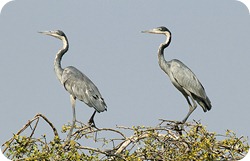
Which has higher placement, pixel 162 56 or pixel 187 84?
pixel 162 56

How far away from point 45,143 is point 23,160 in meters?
0.28

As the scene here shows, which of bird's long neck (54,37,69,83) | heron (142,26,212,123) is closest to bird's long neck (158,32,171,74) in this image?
heron (142,26,212,123)

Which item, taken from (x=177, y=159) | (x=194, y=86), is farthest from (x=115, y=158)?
(x=194, y=86)

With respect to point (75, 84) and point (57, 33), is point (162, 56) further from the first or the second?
point (57, 33)

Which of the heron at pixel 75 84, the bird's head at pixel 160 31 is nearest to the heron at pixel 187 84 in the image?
the bird's head at pixel 160 31

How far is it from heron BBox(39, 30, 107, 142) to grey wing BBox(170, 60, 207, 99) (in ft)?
4.11

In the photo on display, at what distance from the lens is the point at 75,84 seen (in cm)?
942

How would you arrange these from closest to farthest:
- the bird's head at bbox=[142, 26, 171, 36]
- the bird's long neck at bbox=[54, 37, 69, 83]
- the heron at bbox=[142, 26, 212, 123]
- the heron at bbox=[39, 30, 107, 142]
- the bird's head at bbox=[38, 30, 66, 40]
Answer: the heron at bbox=[39, 30, 107, 142], the heron at bbox=[142, 26, 212, 123], the bird's long neck at bbox=[54, 37, 69, 83], the bird's head at bbox=[38, 30, 66, 40], the bird's head at bbox=[142, 26, 171, 36]

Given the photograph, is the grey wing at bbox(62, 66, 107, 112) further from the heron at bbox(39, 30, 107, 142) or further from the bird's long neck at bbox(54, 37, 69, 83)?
the bird's long neck at bbox(54, 37, 69, 83)

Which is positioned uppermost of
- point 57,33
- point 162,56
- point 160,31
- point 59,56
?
point 160,31

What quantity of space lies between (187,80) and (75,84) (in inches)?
64.9

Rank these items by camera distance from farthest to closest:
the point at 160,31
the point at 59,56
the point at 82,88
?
the point at 160,31
the point at 59,56
the point at 82,88

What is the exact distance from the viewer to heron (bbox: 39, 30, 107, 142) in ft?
29.8

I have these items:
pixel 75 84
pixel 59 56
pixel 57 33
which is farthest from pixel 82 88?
pixel 57 33
